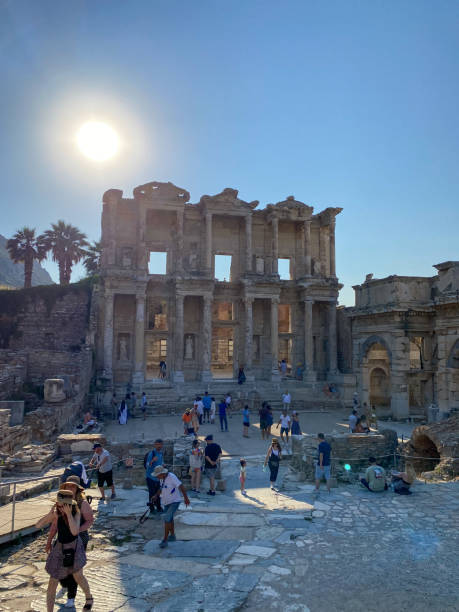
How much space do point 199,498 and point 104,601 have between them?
16.3 feet

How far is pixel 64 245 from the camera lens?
35438 millimetres

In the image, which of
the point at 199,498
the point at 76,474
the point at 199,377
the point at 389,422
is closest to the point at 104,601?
the point at 76,474

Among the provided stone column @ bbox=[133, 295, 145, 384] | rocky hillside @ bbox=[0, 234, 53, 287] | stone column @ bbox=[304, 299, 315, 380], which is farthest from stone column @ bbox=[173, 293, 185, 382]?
rocky hillside @ bbox=[0, 234, 53, 287]

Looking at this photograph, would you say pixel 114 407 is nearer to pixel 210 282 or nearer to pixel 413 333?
pixel 210 282

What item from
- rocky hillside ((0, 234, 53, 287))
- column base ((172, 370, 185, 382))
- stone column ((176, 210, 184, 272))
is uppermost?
rocky hillside ((0, 234, 53, 287))

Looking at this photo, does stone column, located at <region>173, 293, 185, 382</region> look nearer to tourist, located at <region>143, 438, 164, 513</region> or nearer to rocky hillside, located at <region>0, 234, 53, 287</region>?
tourist, located at <region>143, 438, 164, 513</region>

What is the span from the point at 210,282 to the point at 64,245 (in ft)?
47.6

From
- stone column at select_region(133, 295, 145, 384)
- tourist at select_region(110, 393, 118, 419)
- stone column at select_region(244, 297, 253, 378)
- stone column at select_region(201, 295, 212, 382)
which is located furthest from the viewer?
stone column at select_region(244, 297, 253, 378)

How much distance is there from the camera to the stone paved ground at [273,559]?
5098 mm

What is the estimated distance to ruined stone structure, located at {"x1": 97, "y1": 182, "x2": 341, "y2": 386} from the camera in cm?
2861

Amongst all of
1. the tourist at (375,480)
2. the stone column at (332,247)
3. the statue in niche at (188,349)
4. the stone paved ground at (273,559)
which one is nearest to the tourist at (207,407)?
the statue in niche at (188,349)

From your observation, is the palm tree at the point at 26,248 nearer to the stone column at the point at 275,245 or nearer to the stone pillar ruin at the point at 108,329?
the stone pillar ruin at the point at 108,329

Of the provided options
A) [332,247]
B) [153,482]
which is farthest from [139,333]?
[153,482]

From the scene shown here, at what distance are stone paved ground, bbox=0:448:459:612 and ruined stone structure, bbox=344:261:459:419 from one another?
993cm
